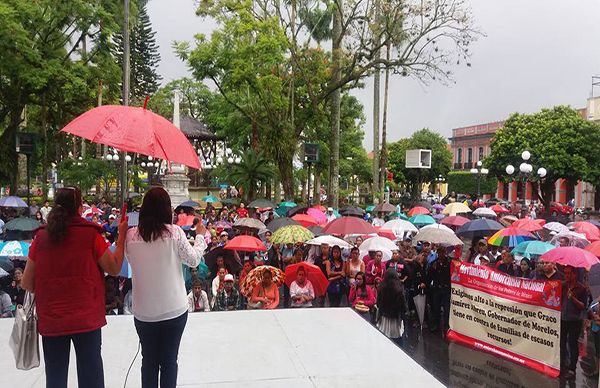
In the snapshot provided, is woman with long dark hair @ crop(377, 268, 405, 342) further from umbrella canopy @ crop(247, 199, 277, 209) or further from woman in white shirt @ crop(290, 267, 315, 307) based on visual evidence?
umbrella canopy @ crop(247, 199, 277, 209)

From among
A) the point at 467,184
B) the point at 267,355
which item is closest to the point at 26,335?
the point at 267,355

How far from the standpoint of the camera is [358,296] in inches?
322

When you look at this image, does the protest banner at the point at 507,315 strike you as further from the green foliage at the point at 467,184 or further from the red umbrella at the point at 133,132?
the green foliage at the point at 467,184

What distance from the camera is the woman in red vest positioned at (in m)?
3.04

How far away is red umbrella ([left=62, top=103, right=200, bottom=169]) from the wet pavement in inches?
186

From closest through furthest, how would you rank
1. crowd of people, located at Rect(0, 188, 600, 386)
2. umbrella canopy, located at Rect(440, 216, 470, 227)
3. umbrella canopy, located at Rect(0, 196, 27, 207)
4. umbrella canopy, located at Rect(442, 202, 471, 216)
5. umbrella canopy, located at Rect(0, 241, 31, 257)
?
crowd of people, located at Rect(0, 188, 600, 386)
umbrella canopy, located at Rect(0, 241, 31, 257)
umbrella canopy, located at Rect(440, 216, 470, 227)
umbrella canopy, located at Rect(0, 196, 27, 207)
umbrella canopy, located at Rect(442, 202, 471, 216)

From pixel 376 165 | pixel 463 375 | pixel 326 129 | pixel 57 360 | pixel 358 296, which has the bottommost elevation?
pixel 463 375

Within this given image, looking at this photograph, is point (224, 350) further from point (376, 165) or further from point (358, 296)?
point (376, 165)

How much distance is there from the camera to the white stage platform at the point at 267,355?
165 inches

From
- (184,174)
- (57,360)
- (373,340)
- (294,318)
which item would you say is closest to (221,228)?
(294,318)

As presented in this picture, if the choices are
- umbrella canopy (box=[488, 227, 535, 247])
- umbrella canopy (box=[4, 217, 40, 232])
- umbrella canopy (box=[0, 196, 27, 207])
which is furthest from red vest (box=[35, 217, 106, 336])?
umbrella canopy (box=[0, 196, 27, 207])

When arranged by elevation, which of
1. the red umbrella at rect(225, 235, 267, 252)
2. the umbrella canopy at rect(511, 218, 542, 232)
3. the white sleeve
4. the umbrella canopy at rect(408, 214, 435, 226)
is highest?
the white sleeve

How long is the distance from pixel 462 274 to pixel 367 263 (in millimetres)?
1595

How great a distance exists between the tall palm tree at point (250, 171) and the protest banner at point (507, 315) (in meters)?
19.9
